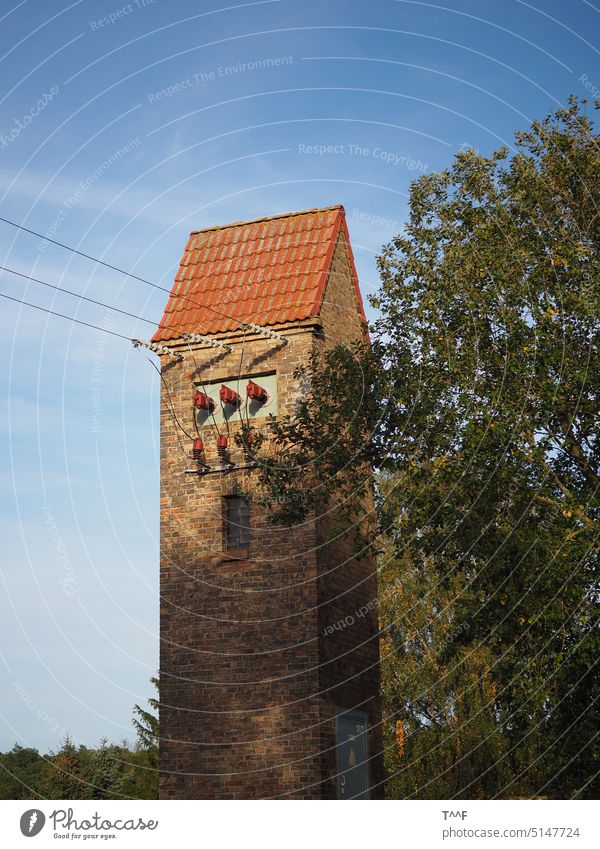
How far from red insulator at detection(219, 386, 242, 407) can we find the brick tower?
33 millimetres

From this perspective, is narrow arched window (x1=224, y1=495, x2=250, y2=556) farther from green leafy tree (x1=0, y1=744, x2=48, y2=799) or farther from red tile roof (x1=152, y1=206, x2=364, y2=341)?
green leafy tree (x1=0, y1=744, x2=48, y2=799)

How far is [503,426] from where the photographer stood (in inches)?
595

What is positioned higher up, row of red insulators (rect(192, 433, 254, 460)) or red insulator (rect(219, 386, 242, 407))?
red insulator (rect(219, 386, 242, 407))

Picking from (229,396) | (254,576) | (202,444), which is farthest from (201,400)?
(254,576)

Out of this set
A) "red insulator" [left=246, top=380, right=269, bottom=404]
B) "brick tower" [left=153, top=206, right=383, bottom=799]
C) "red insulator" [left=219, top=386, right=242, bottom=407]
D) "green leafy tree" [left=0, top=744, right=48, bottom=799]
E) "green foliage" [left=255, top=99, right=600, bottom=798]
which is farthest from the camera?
"green leafy tree" [left=0, top=744, right=48, bottom=799]

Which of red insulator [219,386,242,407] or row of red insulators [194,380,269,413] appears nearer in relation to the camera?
row of red insulators [194,380,269,413]

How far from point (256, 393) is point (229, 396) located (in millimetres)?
592

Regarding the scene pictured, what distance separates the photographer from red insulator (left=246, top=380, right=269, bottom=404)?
20.1m
